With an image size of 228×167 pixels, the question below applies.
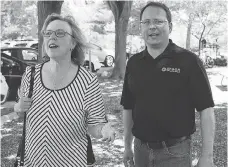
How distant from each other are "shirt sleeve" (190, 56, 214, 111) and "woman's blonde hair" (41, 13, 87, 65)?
90cm

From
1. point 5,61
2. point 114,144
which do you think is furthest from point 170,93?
point 5,61

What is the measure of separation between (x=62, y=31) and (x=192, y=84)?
1.04 meters

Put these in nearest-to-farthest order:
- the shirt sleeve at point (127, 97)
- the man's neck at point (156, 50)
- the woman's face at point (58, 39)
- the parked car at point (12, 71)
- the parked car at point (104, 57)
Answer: the woman's face at point (58, 39) → the man's neck at point (156, 50) → the shirt sleeve at point (127, 97) → the parked car at point (12, 71) → the parked car at point (104, 57)

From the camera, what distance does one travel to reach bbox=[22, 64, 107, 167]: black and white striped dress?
2.45m

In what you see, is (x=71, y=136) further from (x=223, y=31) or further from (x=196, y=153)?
(x=223, y=31)

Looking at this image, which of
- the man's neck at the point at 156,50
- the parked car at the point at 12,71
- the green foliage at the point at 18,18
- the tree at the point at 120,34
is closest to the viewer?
the man's neck at the point at 156,50

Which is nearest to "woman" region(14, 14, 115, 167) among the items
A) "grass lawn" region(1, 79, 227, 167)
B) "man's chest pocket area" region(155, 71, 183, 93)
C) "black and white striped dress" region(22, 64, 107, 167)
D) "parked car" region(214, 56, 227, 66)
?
"black and white striped dress" region(22, 64, 107, 167)

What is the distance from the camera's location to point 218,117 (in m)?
7.91

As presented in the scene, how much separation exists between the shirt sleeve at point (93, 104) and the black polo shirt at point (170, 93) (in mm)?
312

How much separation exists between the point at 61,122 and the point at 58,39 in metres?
0.62

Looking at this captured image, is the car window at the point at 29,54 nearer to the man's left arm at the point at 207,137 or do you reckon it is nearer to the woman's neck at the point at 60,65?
the woman's neck at the point at 60,65

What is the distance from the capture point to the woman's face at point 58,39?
2559mm

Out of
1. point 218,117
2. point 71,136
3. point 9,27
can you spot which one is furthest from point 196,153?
point 9,27

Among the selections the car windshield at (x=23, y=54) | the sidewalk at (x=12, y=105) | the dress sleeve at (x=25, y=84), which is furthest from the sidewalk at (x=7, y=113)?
the dress sleeve at (x=25, y=84)
